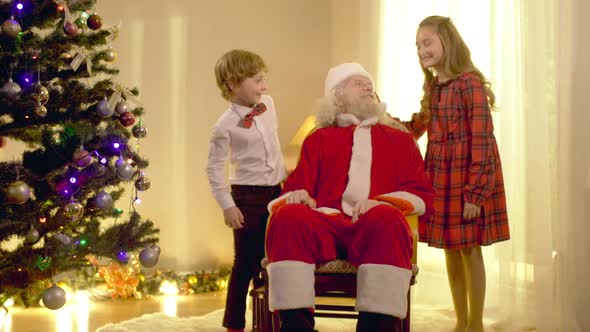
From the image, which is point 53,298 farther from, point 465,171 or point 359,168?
point 465,171

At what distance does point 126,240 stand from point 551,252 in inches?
63.4

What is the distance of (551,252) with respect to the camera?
9.56 feet

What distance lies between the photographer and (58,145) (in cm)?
241

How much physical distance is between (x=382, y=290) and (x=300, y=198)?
435mm

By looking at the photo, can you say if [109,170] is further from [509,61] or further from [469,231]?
[509,61]

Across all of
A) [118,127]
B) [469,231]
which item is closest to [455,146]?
[469,231]

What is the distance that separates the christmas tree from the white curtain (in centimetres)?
152

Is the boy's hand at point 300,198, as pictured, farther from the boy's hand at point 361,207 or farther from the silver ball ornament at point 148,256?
the silver ball ornament at point 148,256

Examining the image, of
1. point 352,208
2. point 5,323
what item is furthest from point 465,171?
point 5,323

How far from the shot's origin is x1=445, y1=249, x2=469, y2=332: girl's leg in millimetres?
2947

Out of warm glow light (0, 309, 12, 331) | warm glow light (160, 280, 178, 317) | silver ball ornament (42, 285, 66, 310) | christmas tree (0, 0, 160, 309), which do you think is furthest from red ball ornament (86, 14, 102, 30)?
warm glow light (160, 280, 178, 317)

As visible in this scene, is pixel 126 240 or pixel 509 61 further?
pixel 509 61

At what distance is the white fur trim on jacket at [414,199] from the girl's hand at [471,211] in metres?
0.29

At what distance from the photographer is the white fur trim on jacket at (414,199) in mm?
2510
